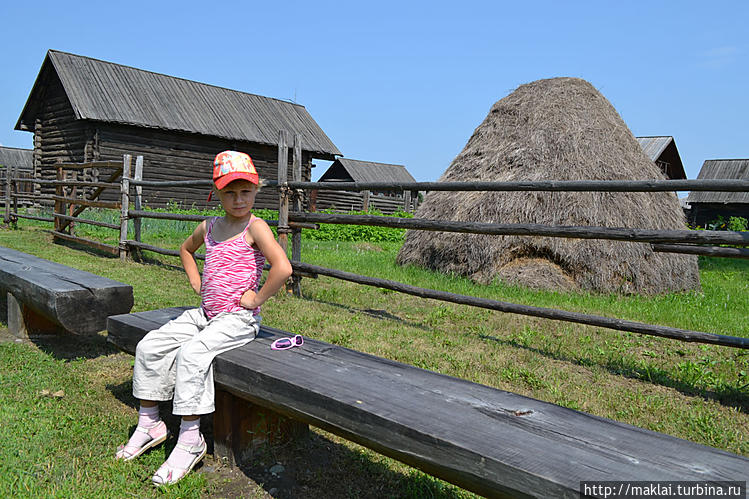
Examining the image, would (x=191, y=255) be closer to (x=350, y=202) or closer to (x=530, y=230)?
(x=530, y=230)

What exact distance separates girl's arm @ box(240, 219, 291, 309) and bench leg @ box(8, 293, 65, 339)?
8.89 ft

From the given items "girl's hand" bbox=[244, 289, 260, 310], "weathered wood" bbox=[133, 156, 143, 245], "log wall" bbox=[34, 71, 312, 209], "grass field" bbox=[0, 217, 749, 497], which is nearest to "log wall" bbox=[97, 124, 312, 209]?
"log wall" bbox=[34, 71, 312, 209]

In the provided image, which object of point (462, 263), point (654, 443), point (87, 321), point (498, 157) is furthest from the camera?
point (498, 157)

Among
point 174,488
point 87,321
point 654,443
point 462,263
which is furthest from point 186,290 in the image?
point 654,443

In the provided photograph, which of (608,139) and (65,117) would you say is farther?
(65,117)

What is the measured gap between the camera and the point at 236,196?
8.36ft

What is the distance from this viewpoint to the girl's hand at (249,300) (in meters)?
2.57

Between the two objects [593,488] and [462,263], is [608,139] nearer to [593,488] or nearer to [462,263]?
[462,263]

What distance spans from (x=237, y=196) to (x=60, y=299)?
5.26 ft

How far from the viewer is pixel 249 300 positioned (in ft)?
8.45

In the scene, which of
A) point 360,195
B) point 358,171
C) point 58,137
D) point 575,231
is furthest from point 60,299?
point 358,171

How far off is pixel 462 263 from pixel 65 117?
635 inches

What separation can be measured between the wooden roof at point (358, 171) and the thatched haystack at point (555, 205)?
26.4 metres

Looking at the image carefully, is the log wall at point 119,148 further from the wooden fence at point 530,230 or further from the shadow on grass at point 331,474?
the shadow on grass at point 331,474
